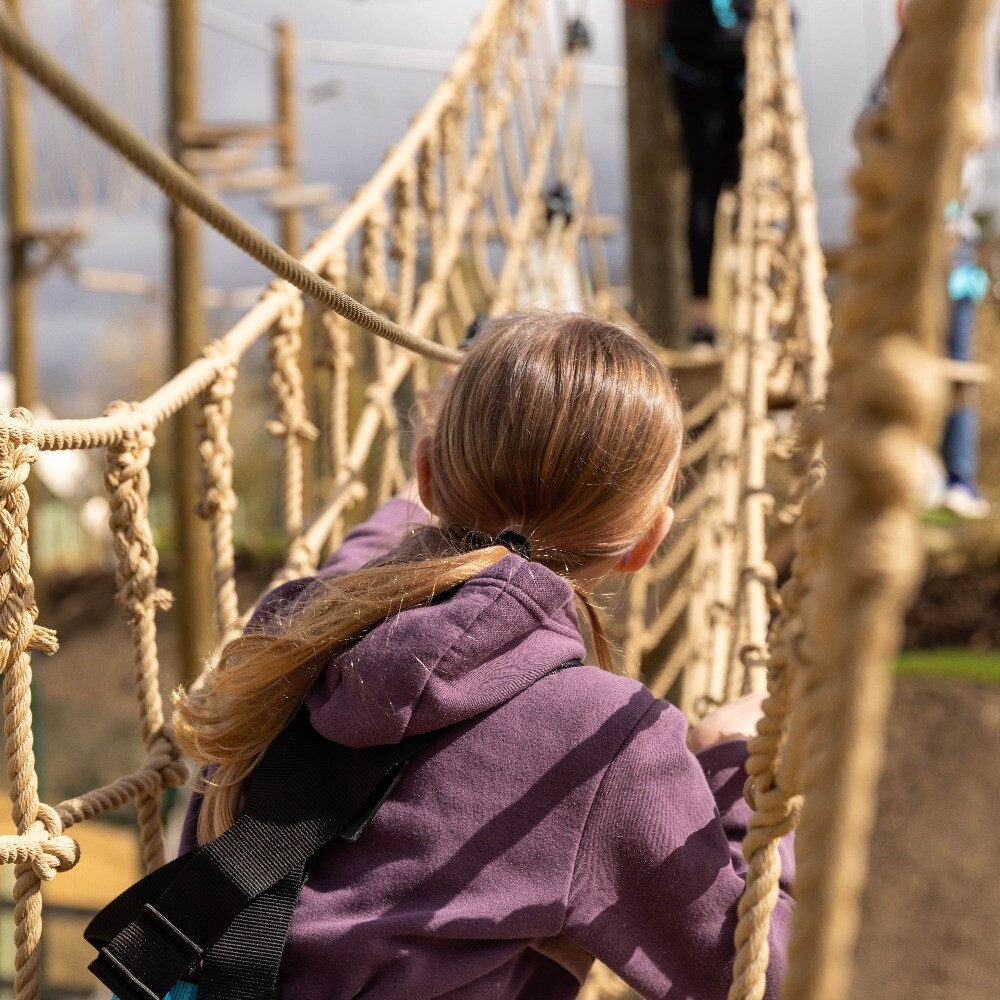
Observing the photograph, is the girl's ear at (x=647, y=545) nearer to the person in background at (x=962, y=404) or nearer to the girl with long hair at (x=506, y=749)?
the girl with long hair at (x=506, y=749)

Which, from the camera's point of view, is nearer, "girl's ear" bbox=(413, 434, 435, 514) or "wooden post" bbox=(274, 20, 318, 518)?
"girl's ear" bbox=(413, 434, 435, 514)

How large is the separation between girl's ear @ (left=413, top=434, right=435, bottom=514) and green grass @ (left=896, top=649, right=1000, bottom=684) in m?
5.02

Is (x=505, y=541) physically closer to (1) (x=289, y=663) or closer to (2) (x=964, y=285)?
(1) (x=289, y=663)

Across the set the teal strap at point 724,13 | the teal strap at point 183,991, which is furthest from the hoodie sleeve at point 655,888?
the teal strap at point 724,13

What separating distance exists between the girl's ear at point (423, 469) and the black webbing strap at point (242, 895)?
244 mm

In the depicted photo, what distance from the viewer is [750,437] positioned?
1721 millimetres

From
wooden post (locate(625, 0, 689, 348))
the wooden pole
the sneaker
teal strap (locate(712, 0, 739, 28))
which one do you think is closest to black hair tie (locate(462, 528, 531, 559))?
wooden post (locate(625, 0, 689, 348))

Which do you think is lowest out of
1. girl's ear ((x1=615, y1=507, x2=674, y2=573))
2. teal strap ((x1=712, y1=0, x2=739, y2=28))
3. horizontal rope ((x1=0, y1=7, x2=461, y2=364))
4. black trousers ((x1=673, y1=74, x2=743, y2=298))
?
girl's ear ((x1=615, y1=507, x2=674, y2=573))

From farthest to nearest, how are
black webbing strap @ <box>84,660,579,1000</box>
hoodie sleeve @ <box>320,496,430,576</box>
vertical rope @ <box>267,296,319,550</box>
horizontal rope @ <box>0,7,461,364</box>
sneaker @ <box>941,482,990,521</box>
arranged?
sneaker @ <box>941,482,990,521</box>
vertical rope @ <box>267,296,319,550</box>
hoodie sleeve @ <box>320,496,430,576</box>
black webbing strap @ <box>84,660,579,1000</box>
horizontal rope @ <box>0,7,461,364</box>

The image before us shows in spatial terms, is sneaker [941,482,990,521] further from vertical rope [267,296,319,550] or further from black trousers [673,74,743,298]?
vertical rope [267,296,319,550]

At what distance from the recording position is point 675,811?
77cm

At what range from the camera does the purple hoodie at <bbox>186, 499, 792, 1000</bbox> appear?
76cm

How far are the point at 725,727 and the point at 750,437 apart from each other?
2.73 ft

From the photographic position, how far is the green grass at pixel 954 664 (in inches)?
217
